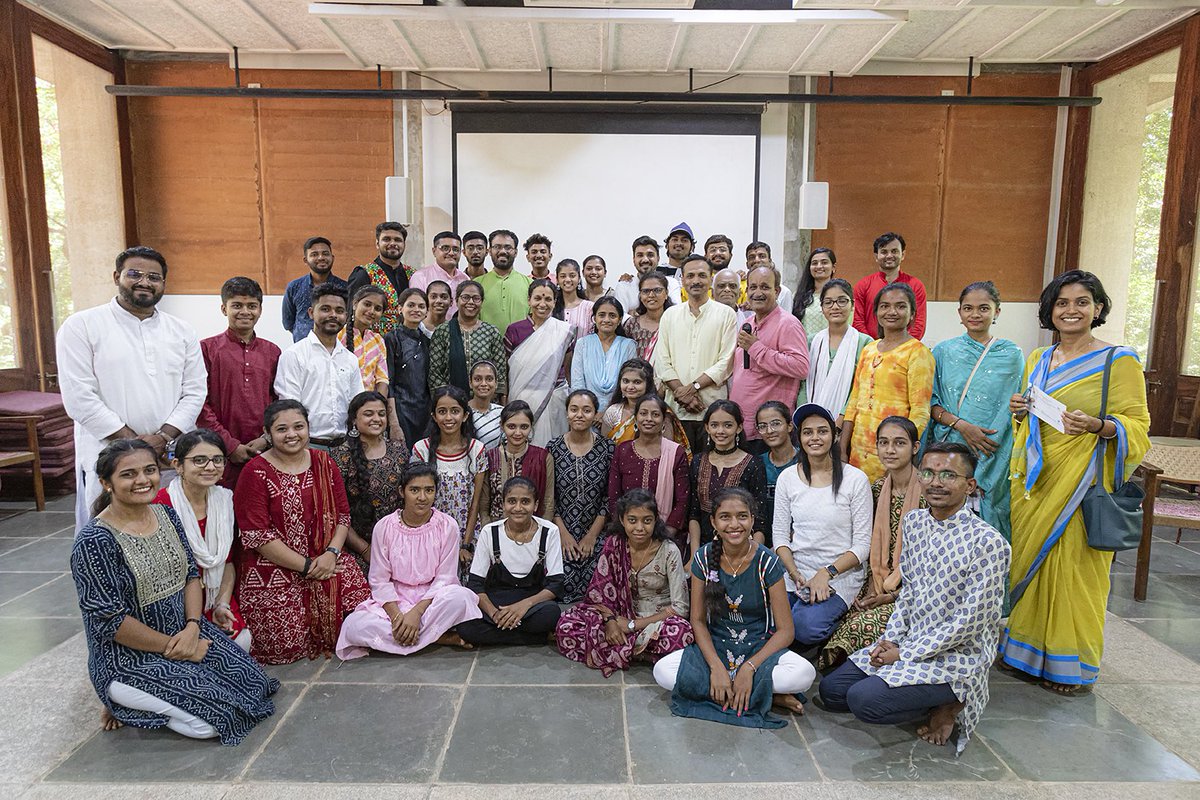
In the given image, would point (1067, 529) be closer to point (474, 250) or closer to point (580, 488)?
point (580, 488)

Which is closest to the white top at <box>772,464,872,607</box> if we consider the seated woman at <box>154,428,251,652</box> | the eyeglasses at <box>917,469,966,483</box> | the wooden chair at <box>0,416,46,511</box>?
the eyeglasses at <box>917,469,966,483</box>

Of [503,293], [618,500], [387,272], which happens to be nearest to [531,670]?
[618,500]

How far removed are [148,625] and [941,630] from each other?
2805 mm

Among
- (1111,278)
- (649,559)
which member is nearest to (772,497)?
(649,559)

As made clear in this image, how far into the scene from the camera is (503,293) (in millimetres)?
4973

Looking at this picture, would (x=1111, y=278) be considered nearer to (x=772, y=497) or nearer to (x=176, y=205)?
(x=772, y=497)

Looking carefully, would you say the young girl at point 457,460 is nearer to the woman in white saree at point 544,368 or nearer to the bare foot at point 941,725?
the woman in white saree at point 544,368

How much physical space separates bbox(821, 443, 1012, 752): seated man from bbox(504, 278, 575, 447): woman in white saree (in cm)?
224

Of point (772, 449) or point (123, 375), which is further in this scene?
point (772, 449)

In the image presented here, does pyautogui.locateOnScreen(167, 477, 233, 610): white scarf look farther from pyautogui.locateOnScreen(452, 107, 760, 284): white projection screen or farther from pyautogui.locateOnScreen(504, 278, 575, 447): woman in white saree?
pyautogui.locateOnScreen(452, 107, 760, 284): white projection screen

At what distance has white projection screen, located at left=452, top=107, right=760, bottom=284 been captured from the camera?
7223 millimetres

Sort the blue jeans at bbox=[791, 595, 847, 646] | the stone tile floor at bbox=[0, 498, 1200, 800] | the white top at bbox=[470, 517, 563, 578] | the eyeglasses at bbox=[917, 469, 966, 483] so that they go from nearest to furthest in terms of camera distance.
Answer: the stone tile floor at bbox=[0, 498, 1200, 800] < the eyeglasses at bbox=[917, 469, 966, 483] < the blue jeans at bbox=[791, 595, 847, 646] < the white top at bbox=[470, 517, 563, 578]

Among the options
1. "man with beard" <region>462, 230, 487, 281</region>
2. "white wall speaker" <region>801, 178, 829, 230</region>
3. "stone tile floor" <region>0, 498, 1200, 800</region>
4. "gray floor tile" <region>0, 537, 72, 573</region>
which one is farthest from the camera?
"white wall speaker" <region>801, 178, 829, 230</region>

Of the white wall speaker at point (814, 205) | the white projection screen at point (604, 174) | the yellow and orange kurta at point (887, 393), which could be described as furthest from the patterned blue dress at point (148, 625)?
the white wall speaker at point (814, 205)
